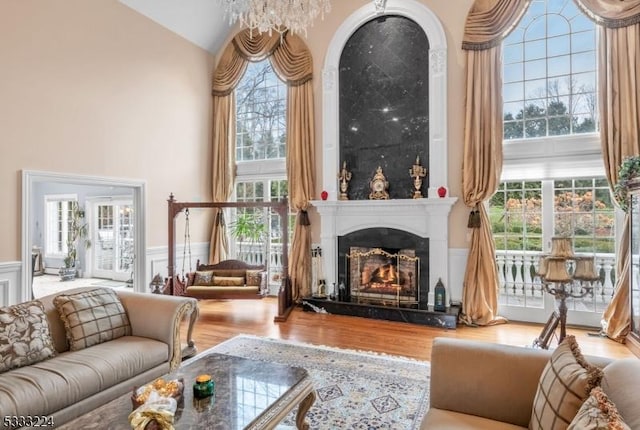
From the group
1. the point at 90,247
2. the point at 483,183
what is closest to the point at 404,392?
the point at 483,183

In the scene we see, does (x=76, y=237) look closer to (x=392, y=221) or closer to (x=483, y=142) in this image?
(x=392, y=221)

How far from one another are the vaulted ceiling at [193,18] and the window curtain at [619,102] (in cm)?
531

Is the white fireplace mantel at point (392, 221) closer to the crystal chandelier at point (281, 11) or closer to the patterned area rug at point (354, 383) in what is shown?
the patterned area rug at point (354, 383)

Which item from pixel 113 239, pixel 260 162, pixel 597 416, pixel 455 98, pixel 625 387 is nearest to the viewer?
pixel 597 416

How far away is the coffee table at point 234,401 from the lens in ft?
5.86

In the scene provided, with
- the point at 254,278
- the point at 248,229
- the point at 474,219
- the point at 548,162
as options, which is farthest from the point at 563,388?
the point at 248,229

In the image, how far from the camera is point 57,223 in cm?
959

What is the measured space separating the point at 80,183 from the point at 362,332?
419cm

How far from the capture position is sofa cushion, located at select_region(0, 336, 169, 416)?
2146 millimetres

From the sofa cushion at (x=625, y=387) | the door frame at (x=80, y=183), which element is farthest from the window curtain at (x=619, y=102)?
the door frame at (x=80, y=183)

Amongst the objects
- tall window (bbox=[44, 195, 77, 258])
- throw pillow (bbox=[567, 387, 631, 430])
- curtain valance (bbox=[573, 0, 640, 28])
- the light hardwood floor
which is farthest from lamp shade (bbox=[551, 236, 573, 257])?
tall window (bbox=[44, 195, 77, 258])

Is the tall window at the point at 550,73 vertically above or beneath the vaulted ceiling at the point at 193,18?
beneath

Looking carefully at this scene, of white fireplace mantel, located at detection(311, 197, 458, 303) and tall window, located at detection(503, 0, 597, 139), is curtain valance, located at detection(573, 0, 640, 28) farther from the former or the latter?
white fireplace mantel, located at detection(311, 197, 458, 303)

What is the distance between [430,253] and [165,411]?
422cm
